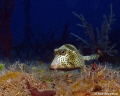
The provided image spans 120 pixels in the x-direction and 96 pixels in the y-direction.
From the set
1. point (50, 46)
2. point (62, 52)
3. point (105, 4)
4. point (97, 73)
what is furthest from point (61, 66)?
point (105, 4)

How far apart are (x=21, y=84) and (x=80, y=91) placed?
1.10 meters

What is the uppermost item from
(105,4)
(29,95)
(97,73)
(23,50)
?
(105,4)

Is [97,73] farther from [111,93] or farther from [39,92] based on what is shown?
[39,92]

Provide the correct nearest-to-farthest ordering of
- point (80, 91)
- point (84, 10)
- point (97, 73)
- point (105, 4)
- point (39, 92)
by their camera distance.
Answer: point (39, 92)
point (80, 91)
point (97, 73)
point (105, 4)
point (84, 10)

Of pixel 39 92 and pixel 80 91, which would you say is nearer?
pixel 39 92

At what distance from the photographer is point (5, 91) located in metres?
2.52

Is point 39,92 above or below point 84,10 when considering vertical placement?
below

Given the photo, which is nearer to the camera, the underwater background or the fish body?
the underwater background

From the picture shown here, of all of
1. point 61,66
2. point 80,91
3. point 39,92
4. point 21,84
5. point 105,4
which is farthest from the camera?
point 105,4

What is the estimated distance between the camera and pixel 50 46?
41.0 ft

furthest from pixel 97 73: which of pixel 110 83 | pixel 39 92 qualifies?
pixel 39 92

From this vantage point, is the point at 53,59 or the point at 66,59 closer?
the point at 66,59

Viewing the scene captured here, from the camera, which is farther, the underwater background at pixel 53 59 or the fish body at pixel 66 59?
the fish body at pixel 66 59

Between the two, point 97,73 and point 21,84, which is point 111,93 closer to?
point 97,73
